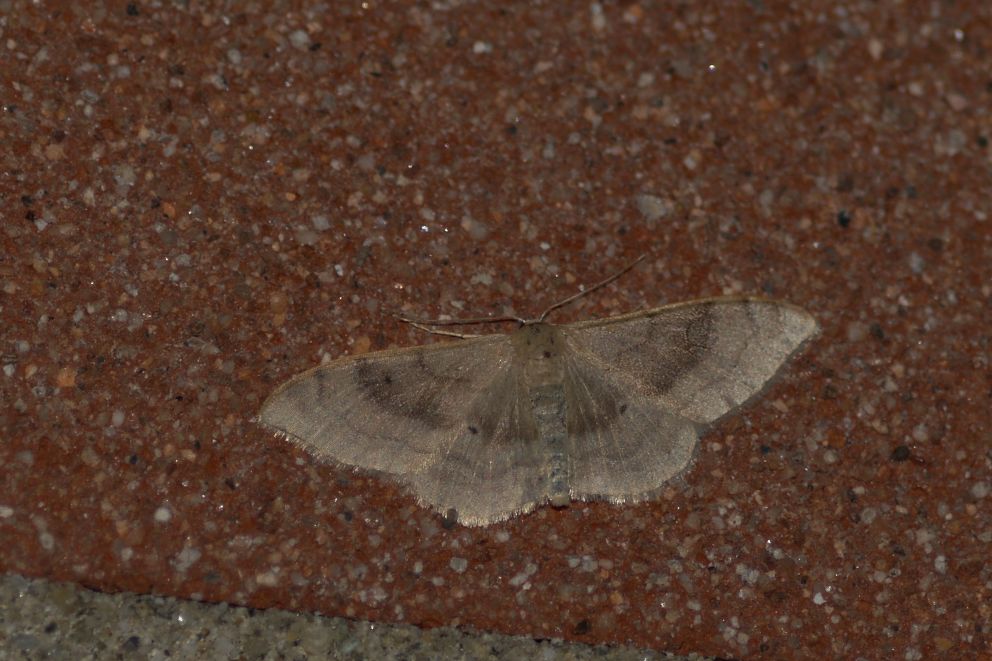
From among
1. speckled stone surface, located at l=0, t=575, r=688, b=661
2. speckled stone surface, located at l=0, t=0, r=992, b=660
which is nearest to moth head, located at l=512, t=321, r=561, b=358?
speckled stone surface, located at l=0, t=0, r=992, b=660

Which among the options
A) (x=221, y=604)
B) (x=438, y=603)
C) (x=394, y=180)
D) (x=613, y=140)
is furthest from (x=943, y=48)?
(x=221, y=604)

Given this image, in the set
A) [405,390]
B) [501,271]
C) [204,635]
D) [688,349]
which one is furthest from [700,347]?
[204,635]

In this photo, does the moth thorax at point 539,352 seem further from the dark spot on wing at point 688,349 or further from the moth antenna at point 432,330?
the dark spot on wing at point 688,349

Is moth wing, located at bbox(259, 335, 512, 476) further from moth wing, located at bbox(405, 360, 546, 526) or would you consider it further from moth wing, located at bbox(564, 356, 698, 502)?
moth wing, located at bbox(564, 356, 698, 502)

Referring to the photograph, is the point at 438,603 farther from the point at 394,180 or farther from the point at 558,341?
the point at 394,180

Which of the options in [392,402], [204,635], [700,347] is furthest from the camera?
[700,347]

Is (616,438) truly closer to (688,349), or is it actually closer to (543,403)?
(543,403)
